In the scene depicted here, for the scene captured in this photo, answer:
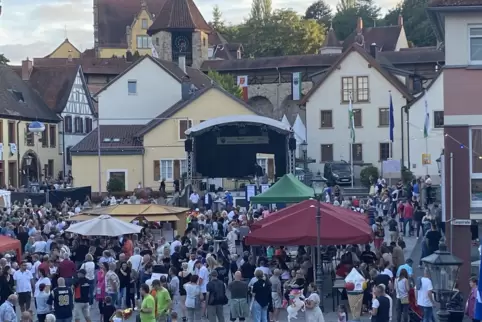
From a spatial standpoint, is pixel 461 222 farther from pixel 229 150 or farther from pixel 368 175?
pixel 368 175

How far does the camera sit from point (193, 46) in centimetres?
9275

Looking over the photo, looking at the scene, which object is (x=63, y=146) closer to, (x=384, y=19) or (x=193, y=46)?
(x=193, y=46)

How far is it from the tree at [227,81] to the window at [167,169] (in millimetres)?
21858

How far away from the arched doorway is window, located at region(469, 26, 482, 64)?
45.7m

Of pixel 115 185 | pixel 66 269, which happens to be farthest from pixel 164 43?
pixel 66 269

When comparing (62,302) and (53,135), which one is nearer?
(62,302)

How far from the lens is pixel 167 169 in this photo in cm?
6122

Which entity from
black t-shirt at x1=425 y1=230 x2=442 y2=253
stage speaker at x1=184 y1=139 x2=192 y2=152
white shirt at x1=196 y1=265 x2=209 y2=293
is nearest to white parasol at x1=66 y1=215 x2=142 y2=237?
white shirt at x1=196 y1=265 x2=209 y2=293

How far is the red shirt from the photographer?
23641mm

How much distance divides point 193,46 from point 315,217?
69.8 metres

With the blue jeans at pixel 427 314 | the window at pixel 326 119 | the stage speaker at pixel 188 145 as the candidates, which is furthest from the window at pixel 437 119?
the blue jeans at pixel 427 314

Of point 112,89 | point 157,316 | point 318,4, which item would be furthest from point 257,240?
point 318,4

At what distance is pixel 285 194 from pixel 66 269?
10342mm

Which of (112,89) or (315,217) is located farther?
(112,89)
